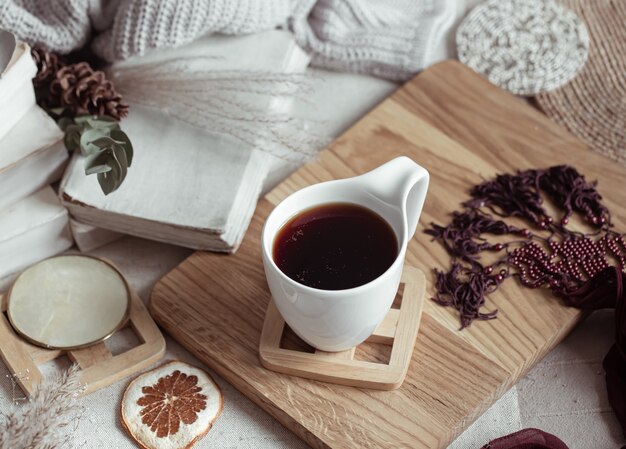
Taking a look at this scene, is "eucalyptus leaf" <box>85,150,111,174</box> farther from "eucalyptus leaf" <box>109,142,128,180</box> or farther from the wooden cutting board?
the wooden cutting board

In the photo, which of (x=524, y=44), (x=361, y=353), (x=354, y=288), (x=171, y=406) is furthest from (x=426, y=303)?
(x=524, y=44)

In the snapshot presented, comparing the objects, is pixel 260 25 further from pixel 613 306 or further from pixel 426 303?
pixel 613 306

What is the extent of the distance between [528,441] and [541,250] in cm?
25

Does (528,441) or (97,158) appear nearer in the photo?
(528,441)

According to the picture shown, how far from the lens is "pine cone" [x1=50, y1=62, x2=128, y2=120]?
113 cm

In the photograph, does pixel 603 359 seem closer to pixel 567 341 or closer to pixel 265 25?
pixel 567 341

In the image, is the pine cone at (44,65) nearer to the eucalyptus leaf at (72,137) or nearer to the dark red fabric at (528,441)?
the eucalyptus leaf at (72,137)

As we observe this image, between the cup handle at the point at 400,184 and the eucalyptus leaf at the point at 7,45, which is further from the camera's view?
the eucalyptus leaf at the point at 7,45

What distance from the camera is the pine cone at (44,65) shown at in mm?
1155

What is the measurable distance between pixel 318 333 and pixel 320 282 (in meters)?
0.07

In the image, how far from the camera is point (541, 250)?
1.08 m

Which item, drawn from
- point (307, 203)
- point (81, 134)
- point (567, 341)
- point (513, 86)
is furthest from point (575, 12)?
point (81, 134)

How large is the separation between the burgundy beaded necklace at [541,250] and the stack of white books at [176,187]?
0.82ft

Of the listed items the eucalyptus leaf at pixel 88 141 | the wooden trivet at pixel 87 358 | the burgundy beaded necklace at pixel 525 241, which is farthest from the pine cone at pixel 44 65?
the burgundy beaded necklace at pixel 525 241
